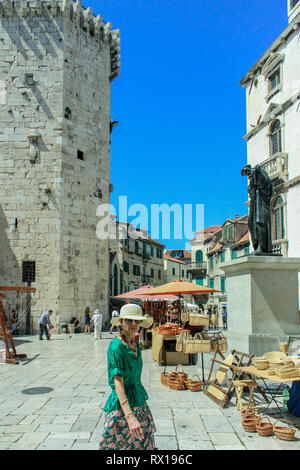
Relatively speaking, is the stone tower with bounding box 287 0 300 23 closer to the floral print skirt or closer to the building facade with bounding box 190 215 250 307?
the building facade with bounding box 190 215 250 307

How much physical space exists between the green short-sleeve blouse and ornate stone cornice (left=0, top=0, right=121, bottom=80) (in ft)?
73.6

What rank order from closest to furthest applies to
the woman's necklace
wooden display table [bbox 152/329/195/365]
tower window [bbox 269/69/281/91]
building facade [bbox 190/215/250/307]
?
the woman's necklace → wooden display table [bbox 152/329/195/365] → tower window [bbox 269/69/281/91] → building facade [bbox 190/215/250/307]

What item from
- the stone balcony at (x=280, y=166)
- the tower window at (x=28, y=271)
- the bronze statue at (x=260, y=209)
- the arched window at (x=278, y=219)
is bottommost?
the tower window at (x=28, y=271)

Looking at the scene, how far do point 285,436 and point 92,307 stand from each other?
17.5 metres

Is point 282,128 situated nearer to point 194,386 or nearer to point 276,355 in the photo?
point 194,386

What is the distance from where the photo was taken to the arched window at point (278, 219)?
1929cm

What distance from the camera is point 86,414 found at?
5594mm

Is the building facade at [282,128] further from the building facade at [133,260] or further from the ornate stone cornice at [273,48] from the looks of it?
the building facade at [133,260]

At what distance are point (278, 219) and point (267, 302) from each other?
13141 mm

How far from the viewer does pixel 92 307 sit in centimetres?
2125

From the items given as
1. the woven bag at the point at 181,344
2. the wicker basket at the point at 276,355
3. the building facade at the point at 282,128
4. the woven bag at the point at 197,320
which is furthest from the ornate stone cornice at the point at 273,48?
the wicker basket at the point at 276,355

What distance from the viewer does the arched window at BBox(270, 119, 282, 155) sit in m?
20.2

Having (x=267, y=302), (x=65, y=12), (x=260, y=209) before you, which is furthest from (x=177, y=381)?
(x=65, y=12)

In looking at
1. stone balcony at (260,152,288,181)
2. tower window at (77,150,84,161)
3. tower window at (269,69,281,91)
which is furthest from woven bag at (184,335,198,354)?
tower window at (269,69,281,91)
